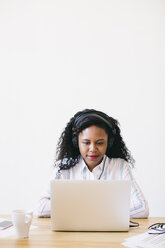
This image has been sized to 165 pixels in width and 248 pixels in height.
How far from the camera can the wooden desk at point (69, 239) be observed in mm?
1199

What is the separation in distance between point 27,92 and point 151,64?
4.21ft

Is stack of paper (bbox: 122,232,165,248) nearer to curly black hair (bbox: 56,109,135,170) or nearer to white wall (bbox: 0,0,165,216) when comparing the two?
curly black hair (bbox: 56,109,135,170)

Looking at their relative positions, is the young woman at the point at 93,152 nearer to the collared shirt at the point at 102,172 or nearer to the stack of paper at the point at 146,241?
the collared shirt at the point at 102,172

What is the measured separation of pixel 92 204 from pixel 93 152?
59cm

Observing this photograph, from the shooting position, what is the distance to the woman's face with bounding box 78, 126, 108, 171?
6.25 feet

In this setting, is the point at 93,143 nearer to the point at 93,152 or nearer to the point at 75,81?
the point at 93,152

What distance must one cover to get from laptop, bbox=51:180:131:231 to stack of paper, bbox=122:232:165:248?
9 centimetres

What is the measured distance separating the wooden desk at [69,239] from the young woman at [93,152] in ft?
1.50

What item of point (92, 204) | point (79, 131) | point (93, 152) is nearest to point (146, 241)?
point (92, 204)

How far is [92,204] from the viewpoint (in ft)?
4.40

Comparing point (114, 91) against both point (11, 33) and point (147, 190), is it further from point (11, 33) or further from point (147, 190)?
point (11, 33)

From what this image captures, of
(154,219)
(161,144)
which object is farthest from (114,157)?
(161,144)

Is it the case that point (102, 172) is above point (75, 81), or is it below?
below

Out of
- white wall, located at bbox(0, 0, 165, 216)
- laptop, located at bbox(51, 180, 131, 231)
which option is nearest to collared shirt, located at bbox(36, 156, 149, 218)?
laptop, located at bbox(51, 180, 131, 231)
